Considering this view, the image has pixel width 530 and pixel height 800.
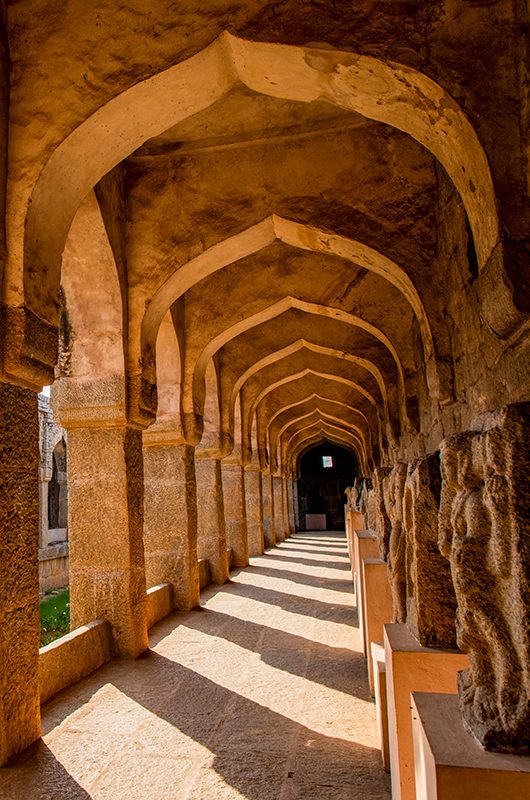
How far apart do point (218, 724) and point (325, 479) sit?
22321 mm

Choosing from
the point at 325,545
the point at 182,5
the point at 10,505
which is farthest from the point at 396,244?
the point at 325,545

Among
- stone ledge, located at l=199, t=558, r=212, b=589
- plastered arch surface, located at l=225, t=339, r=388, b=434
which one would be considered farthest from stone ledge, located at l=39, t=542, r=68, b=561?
plastered arch surface, located at l=225, t=339, r=388, b=434

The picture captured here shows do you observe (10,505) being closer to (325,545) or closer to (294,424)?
(325,545)

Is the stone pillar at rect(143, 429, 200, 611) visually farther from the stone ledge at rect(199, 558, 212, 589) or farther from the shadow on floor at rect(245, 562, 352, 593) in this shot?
the shadow on floor at rect(245, 562, 352, 593)

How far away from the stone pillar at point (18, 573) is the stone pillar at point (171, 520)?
3084 mm

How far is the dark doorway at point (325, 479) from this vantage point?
2495 cm

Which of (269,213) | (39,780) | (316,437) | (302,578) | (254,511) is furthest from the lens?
(316,437)

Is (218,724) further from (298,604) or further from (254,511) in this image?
(254,511)

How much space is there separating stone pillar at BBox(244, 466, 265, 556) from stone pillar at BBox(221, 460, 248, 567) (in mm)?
1900

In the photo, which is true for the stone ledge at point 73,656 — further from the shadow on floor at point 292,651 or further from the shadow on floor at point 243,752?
the shadow on floor at point 292,651

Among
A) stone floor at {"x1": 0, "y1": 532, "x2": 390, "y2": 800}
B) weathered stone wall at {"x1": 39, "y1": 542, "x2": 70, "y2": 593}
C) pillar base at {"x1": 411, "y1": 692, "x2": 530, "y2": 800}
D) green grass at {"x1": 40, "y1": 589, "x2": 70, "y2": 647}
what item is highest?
pillar base at {"x1": 411, "y1": 692, "x2": 530, "y2": 800}

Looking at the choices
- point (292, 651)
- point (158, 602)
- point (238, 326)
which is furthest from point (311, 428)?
point (292, 651)

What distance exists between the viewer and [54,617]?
9.27 meters

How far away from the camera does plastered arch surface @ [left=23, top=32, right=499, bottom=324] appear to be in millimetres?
2754
